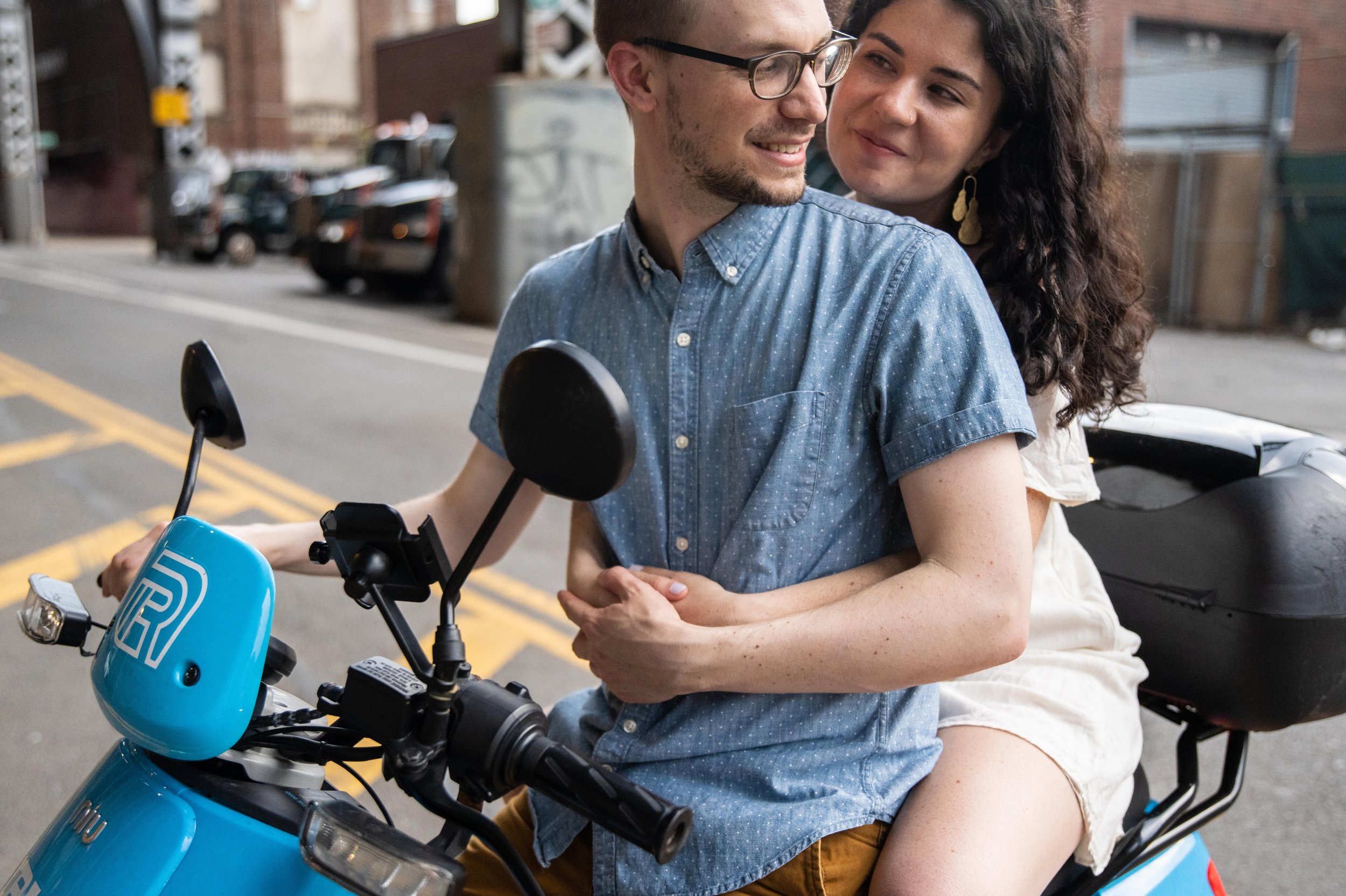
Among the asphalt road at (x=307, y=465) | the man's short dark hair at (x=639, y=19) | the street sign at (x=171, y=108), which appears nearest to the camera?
the man's short dark hair at (x=639, y=19)

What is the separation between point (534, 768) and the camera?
1089 mm

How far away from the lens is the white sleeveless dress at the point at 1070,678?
1676 mm

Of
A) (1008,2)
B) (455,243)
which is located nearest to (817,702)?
(1008,2)

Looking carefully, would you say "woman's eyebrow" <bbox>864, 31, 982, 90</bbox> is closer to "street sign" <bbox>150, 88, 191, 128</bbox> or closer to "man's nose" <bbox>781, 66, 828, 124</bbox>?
"man's nose" <bbox>781, 66, 828, 124</bbox>

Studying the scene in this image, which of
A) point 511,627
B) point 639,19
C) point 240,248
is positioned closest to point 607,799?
point 639,19

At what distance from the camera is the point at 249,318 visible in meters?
13.4

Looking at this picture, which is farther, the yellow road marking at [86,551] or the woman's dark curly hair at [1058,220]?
the yellow road marking at [86,551]

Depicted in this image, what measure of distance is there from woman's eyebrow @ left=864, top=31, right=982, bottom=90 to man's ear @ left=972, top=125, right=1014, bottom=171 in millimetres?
108

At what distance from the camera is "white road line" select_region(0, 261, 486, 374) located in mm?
10656

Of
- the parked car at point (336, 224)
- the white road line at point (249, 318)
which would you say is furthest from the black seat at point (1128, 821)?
the parked car at point (336, 224)

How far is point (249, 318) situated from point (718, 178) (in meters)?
12.9

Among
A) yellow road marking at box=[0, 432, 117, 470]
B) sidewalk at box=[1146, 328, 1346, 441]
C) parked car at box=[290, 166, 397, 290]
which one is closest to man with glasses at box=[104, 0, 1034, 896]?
yellow road marking at box=[0, 432, 117, 470]

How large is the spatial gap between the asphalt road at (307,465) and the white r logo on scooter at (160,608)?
0.32 metres

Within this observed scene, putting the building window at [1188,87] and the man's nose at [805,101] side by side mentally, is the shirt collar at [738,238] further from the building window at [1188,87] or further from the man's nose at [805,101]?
the building window at [1188,87]
